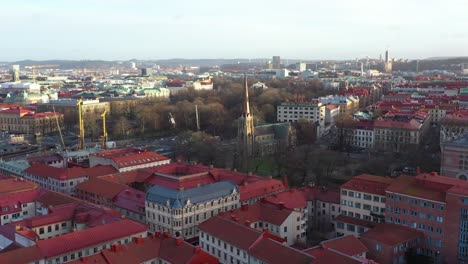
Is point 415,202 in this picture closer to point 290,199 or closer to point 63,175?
point 290,199

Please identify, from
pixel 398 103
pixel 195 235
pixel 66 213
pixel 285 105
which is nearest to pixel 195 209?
pixel 195 235

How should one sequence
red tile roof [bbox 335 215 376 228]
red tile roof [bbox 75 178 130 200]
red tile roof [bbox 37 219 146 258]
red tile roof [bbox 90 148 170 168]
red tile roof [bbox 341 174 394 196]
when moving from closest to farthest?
red tile roof [bbox 37 219 146 258], red tile roof [bbox 335 215 376 228], red tile roof [bbox 341 174 394 196], red tile roof [bbox 75 178 130 200], red tile roof [bbox 90 148 170 168]

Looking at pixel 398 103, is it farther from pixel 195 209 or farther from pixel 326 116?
pixel 195 209

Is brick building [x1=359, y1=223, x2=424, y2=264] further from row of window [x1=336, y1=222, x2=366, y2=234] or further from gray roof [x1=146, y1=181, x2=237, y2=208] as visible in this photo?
gray roof [x1=146, y1=181, x2=237, y2=208]

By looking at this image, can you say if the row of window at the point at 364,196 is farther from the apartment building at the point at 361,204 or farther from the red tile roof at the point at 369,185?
the red tile roof at the point at 369,185

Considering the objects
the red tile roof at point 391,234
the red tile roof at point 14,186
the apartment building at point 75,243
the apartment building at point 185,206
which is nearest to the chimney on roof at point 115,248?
the apartment building at point 75,243

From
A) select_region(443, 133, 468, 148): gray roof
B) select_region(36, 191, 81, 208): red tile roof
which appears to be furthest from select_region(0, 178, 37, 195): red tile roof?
select_region(443, 133, 468, 148): gray roof

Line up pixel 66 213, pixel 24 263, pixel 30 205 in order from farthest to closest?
1. pixel 30 205
2. pixel 66 213
3. pixel 24 263

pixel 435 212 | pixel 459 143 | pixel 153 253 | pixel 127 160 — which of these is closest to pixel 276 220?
pixel 153 253
